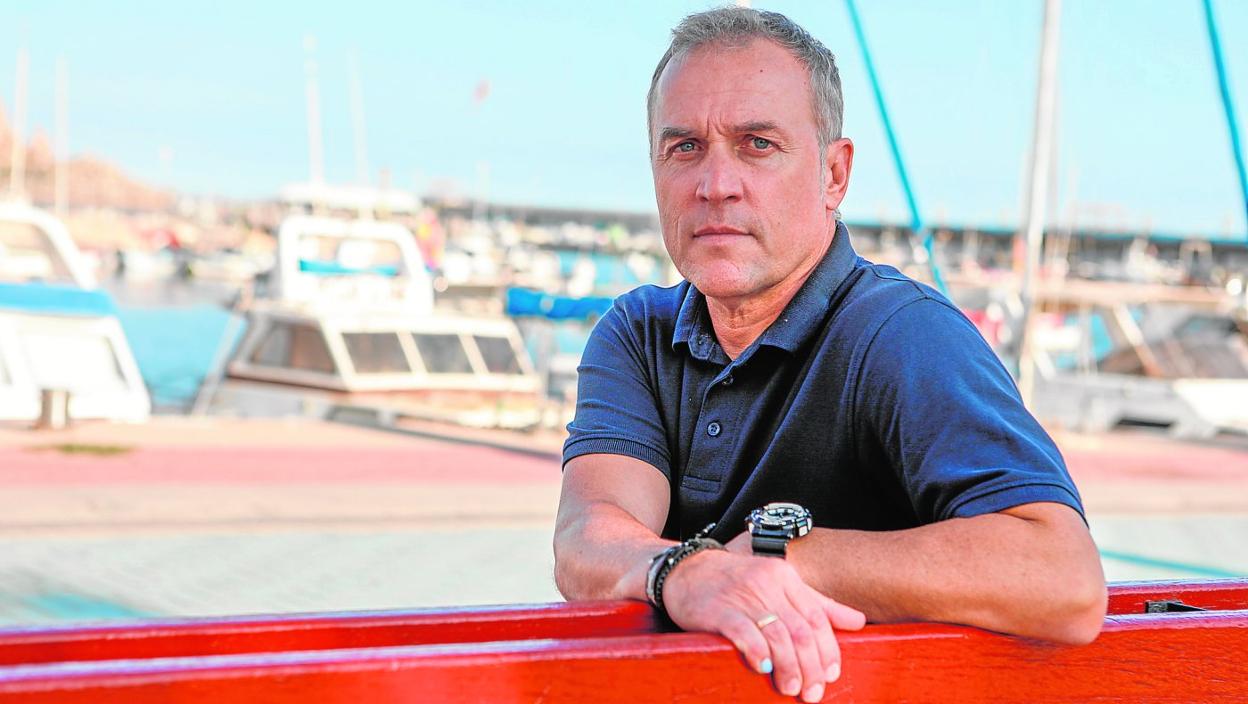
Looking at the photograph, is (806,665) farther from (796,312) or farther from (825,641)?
(796,312)

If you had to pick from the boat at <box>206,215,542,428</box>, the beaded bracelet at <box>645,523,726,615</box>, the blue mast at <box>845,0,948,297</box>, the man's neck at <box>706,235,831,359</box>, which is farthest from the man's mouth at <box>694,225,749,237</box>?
the boat at <box>206,215,542,428</box>

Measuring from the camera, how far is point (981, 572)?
6.03ft

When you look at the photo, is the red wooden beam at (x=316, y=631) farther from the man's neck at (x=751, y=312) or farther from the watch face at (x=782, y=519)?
the man's neck at (x=751, y=312)

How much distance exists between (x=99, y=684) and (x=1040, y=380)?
1851 cm

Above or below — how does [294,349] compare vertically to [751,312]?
below

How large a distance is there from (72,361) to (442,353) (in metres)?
3.91

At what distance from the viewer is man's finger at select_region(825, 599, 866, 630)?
1.76 metres

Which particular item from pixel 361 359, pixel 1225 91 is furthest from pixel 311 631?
pixel 361 359

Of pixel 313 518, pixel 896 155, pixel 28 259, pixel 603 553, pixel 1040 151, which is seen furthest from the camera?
pixel 28 259

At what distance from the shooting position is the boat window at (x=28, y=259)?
14352 mm

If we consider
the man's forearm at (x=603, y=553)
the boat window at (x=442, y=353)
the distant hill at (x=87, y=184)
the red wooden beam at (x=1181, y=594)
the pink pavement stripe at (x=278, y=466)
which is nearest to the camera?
the man's forearm at (x=603, y=553)

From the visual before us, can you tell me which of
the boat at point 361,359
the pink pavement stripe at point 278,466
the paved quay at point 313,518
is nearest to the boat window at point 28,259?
the boat at point 361,359

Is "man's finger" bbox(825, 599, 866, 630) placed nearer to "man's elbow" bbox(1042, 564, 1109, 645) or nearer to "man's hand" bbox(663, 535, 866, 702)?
"man's hand" bbox(663, 535, 866, 702)

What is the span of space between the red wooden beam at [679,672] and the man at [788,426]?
0.16 ft
